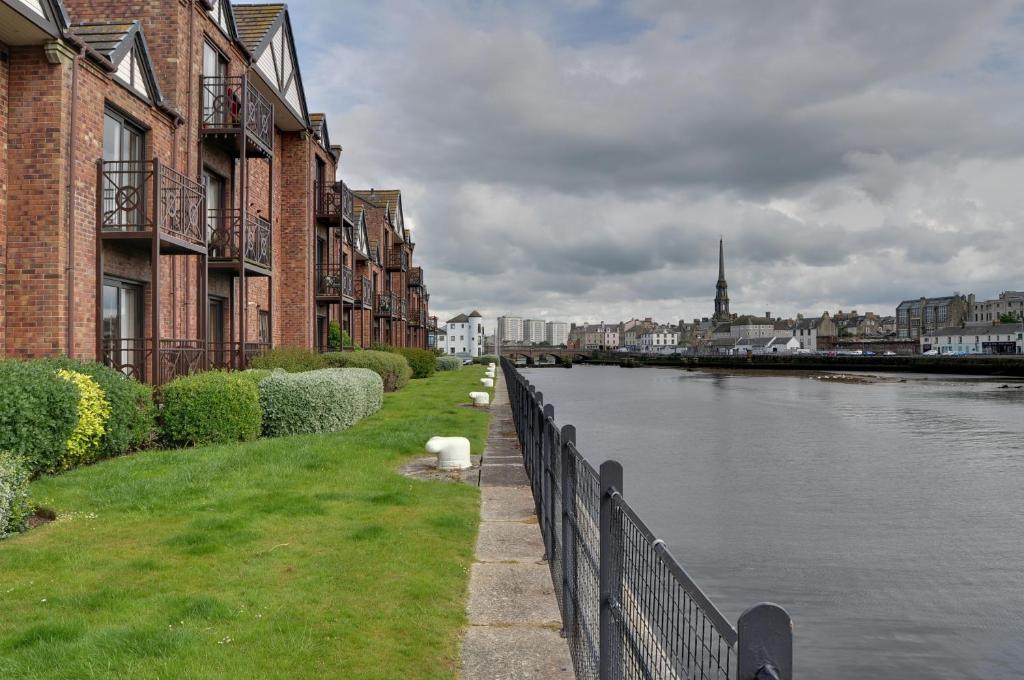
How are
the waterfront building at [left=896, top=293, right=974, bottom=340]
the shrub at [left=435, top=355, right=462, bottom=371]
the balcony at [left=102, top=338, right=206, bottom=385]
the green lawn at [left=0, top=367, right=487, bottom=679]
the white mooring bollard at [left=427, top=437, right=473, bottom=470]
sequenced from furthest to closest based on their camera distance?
the waterfront building at [left=896, top=293, right=974, bottom=340] → the shrub at [left=435, top=355, right=462, bottom=371] → the balcony at [left=102, top=338, right=206, bottom=385] → the white mooring bollard at [left=427, top=437, right=473, bottom=470] → the green lawn at [left=0, top=367, right=487, bottom=679]

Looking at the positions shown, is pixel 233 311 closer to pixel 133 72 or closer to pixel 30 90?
pixel 133 72

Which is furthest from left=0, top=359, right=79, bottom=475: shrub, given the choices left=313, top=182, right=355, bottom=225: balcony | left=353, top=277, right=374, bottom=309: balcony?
left=353, top=277, right=374, bottom=309: balcony

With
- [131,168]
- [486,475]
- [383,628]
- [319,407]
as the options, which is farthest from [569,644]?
[131,168]

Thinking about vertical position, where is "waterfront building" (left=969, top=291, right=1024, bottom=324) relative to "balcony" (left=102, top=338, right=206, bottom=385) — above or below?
above

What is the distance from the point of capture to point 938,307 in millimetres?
172500

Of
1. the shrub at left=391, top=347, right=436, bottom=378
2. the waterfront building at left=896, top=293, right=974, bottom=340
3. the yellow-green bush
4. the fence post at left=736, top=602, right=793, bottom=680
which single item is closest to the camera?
the fence post at left=736, top=602, right=793, bottom=680

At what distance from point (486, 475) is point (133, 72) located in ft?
34.4

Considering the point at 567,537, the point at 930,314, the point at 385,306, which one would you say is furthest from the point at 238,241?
the point at 930,314

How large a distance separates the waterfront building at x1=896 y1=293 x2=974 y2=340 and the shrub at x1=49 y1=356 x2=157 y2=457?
557 feet

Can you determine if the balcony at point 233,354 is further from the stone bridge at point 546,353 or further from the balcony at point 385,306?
the stone bridge at point 546,353

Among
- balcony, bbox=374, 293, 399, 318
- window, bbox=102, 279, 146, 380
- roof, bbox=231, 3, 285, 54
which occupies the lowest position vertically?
window, bbox=102, 279, 146, 380

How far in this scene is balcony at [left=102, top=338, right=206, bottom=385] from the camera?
532 inches

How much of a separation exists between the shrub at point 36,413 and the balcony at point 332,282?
57.4 ft

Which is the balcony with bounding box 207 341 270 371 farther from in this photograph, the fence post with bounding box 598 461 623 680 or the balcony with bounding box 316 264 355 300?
the fence post with bounding box 598 461 623 680
